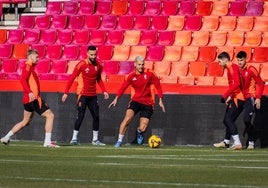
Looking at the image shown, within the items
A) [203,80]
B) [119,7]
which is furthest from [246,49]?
[119,7]

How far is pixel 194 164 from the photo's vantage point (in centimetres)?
1548

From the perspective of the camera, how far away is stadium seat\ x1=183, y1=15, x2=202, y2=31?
96.9 ft

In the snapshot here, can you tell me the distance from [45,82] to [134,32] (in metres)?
5.02

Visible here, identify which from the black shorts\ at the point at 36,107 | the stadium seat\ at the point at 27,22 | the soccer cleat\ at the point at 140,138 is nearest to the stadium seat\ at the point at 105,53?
the stadium seat\ at the point at 27,22

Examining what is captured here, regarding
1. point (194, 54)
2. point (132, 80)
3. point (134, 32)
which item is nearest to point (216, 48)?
point (194, 54)

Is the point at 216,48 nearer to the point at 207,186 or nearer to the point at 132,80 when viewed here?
the point at 132,80

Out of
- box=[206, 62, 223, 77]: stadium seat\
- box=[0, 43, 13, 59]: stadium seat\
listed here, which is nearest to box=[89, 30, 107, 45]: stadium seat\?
box=[0, 43, 13, 59]: stadium seat\

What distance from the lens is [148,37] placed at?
29.9 metres

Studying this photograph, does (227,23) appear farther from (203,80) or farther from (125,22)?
(125,22)

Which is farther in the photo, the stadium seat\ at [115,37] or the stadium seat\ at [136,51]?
the stadium seat\ at [115,37]

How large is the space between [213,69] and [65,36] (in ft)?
18.5

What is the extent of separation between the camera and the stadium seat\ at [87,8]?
32.1 m

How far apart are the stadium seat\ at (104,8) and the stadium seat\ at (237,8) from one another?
4076 mm

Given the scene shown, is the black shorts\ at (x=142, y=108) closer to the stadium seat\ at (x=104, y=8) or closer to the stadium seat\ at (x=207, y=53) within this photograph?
the stadium seat\ at (x=207, y=53)
